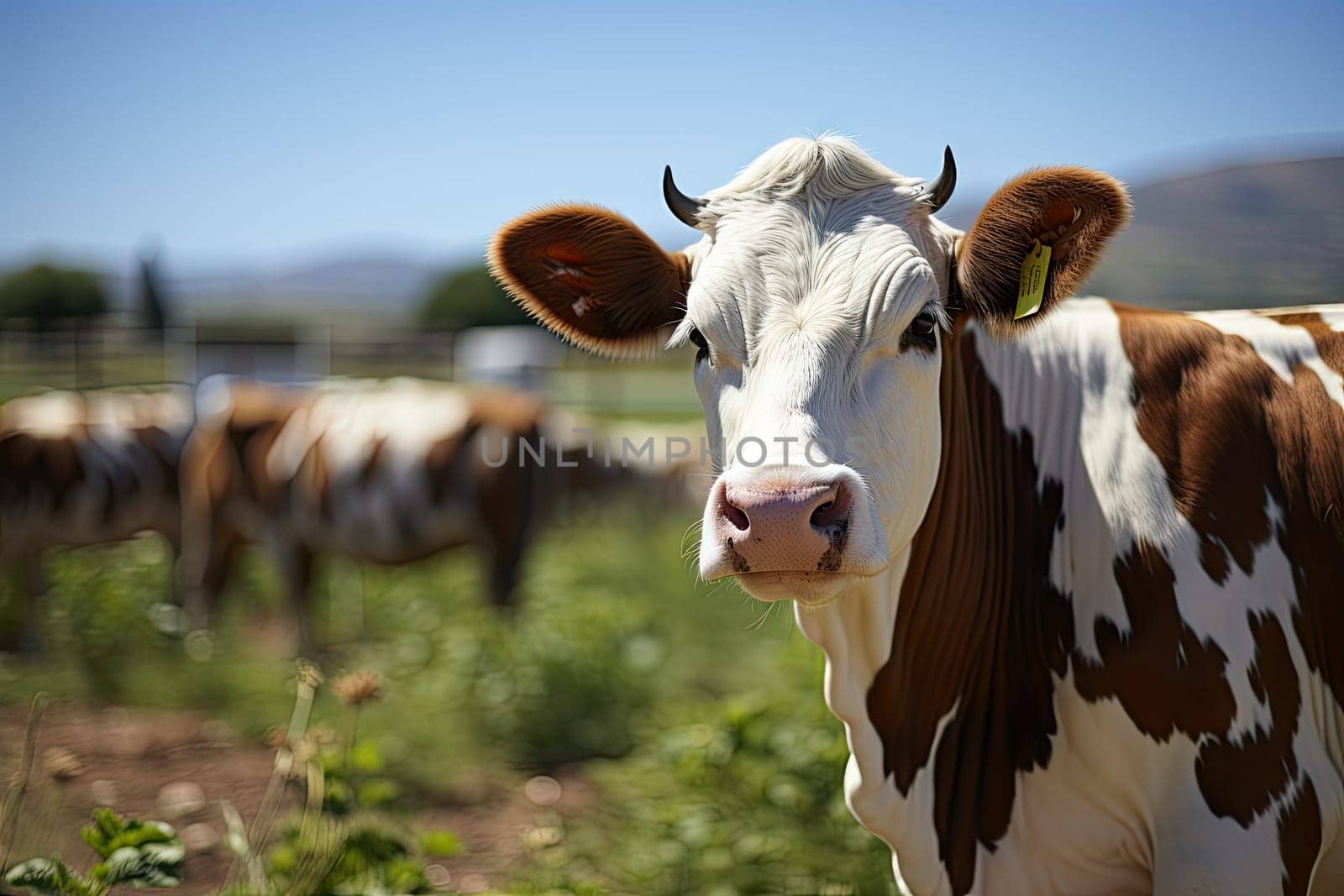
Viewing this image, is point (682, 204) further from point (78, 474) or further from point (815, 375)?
point (78, 474)

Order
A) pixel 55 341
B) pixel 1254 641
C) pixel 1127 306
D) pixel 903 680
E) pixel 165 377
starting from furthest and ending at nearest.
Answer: pixel 165 377 < pixel 55 341 < pixel 1127 306 < pixel 903 680 < pixel 1254 641

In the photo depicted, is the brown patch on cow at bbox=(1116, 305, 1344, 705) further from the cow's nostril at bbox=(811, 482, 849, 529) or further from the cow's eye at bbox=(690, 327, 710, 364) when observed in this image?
the cow's eye at bbox=(690, 327, 710, 364)

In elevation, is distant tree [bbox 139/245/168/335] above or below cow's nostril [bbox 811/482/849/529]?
below

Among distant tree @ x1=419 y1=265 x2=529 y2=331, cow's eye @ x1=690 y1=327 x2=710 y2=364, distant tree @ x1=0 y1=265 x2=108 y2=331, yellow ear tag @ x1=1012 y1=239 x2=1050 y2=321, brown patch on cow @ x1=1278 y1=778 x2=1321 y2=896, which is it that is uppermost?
yellow ear tag @ x1=1012 y1=239 x2=1050 y2=321

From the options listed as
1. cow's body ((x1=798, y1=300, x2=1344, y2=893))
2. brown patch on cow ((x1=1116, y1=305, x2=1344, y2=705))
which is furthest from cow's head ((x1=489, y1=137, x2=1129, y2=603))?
brown patch on cow ((x1=1116, y1=305, x2=1344, y2=705))

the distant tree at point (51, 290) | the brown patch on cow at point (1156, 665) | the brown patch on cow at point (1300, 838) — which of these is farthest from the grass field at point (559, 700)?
the distant tree at point (51, 290)

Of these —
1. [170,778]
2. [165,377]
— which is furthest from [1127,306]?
[165,377]

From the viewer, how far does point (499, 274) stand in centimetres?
276

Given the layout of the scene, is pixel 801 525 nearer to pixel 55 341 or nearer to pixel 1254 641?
pixel 1254 641

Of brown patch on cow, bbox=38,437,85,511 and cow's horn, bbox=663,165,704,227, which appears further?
brown patch on cow, bbox=38,437,85,511

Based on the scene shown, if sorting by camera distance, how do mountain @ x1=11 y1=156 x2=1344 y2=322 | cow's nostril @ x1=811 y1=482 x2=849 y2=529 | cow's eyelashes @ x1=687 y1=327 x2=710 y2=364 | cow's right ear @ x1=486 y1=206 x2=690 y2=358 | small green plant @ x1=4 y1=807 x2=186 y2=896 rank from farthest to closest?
mountain @ x1=11 y1=156 x2=1344 y2=322 → small green plant @ x1=4 y1=807 x2=186 y2=896 → cow's right ear @ x1=486 y1=206 x2=690 y2=358 → cow's eyelashes @ x1=687 y1=327 x2=710 y2=364 → cow's nostril @ x1=811 y1=482 x2=849 y2=529

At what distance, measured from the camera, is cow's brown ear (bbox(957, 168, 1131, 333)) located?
7.45ft

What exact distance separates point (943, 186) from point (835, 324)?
0.50 meters

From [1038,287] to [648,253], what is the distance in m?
0.94
